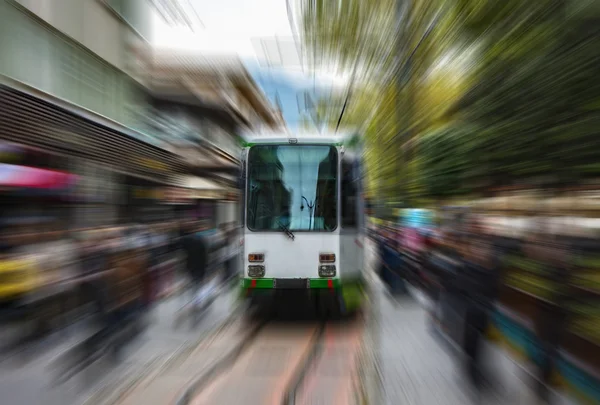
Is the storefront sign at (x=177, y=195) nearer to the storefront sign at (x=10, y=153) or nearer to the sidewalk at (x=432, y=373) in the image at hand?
the storefront sign at (x=10, y=153)

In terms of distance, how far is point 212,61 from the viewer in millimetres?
13250

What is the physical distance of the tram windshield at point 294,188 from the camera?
7379mm

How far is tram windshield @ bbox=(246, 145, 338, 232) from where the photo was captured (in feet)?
24.2

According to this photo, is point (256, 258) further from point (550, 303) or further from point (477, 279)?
point (550, 303)

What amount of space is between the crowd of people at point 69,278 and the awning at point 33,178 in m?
0.50

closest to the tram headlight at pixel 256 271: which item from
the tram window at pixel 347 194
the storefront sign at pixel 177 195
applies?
the tram window at pixel 347 194

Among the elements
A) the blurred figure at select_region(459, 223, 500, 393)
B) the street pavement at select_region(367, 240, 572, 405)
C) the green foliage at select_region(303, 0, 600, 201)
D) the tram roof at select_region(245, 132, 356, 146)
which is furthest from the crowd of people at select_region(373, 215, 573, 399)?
the tram roof at select_region(245, 132, 356, 146)

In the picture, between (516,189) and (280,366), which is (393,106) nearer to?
(516,189)

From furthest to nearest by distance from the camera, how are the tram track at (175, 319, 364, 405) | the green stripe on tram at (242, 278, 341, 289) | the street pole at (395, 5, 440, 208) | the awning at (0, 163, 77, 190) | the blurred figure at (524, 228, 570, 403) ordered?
the green stripe on tram at (242, 278, 341, 289)
the awning at (0, 163, 77, 190)
the tram track at (175, 319, 364, 405)
the street pole at (395, 5, 440, 208)
the blurred figure at (524, 228, 570, 403)

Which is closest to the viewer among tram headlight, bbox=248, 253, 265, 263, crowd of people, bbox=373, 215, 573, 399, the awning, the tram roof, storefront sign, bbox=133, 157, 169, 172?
crowd of people, bbox=373, 215, 573, 399

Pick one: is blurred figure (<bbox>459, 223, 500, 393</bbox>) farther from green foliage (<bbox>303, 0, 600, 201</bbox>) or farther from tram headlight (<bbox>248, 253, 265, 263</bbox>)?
tram headlight (<bbox>248, 253, 265, 263</bbox>)

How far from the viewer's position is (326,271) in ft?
23.5

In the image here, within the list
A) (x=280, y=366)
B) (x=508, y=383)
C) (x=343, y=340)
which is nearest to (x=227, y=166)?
(x=343, y=340)

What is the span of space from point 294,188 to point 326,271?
4.12ft
